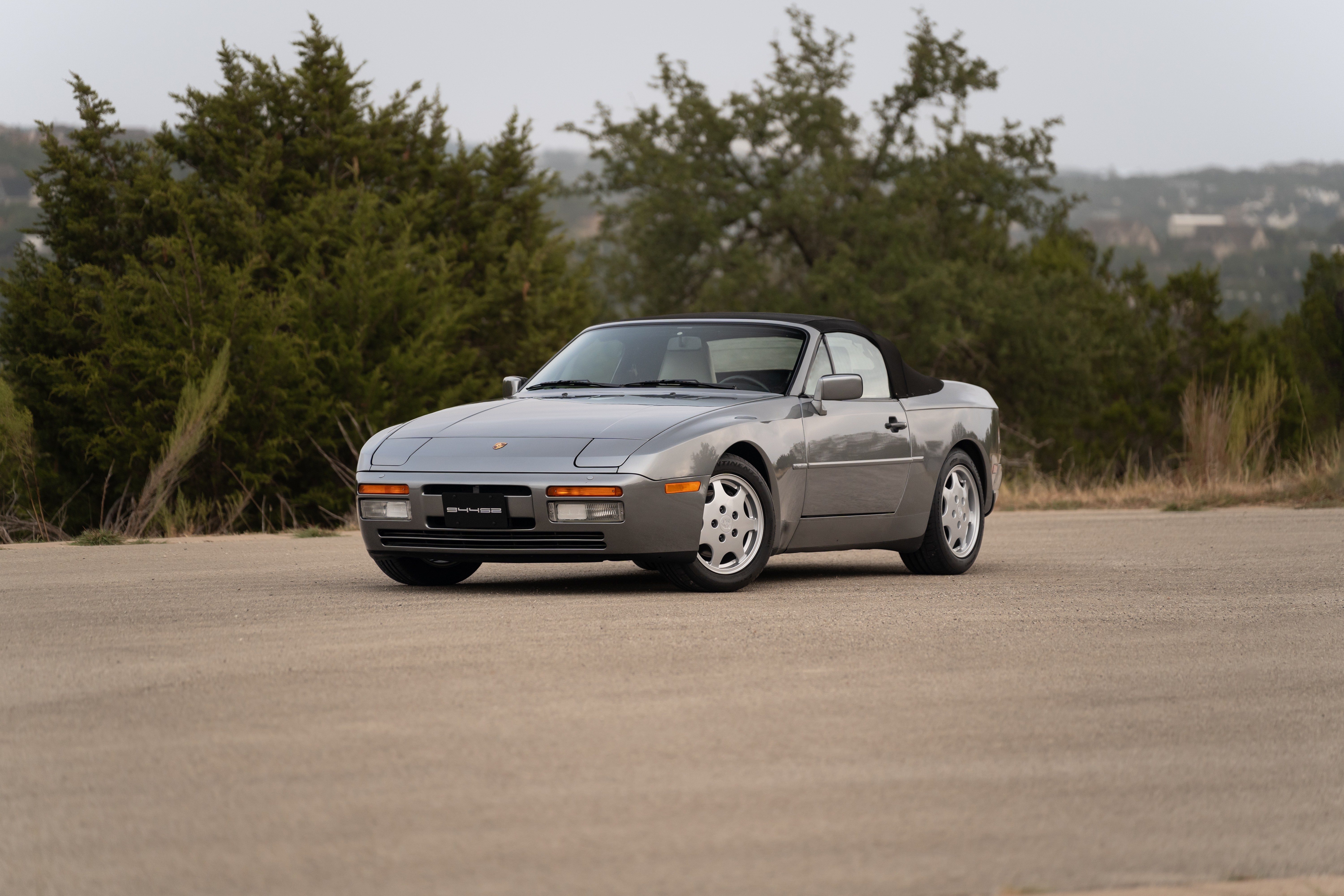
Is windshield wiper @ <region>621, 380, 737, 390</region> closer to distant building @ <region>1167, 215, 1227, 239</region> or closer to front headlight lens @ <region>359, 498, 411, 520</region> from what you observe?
front headlight lens @ <region>359, 498, 411, 520</region>

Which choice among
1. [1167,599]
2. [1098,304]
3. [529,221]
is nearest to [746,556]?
[1167,599]

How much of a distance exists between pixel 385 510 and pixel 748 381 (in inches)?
88.8

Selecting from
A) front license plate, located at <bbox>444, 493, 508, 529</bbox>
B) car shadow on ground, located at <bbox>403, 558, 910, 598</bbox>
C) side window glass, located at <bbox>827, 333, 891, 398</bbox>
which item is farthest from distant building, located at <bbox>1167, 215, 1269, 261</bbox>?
front license plate, located at <bbox>444, 493, 508, 529</bbox>

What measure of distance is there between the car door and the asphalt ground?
92 cm

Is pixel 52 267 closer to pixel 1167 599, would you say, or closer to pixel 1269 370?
pixel 1269 370

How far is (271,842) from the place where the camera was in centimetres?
406

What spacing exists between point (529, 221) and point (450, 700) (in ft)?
115

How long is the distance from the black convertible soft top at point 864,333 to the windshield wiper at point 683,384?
47 centimetres

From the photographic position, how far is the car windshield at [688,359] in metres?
10.1

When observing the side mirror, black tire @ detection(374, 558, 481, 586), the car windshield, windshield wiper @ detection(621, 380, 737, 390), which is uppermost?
the car windshield

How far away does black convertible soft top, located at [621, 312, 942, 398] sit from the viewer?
10.5 m

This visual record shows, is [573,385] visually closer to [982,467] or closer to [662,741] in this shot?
[982,467]

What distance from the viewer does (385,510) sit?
30.2 feet

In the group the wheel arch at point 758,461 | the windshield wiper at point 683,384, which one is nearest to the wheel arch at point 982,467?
the windshield wiper at point 683,384
